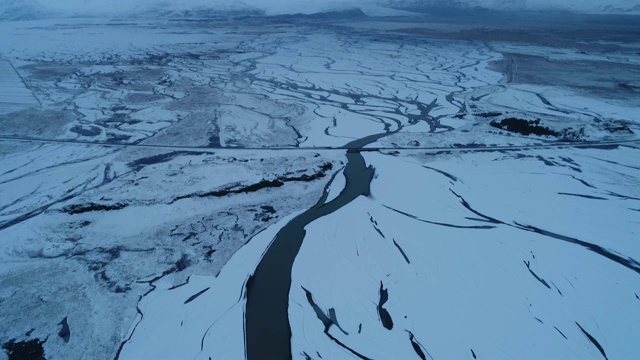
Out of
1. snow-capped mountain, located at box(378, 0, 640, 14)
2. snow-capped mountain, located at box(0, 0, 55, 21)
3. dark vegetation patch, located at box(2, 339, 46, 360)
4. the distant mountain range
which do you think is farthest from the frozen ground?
snow-capped mountain, located at box(378, 0, 640, 14)

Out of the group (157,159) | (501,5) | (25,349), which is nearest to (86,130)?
(157,159)

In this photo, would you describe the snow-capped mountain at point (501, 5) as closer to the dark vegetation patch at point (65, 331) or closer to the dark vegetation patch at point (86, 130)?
the dark vegetation patch at point (86, 130)

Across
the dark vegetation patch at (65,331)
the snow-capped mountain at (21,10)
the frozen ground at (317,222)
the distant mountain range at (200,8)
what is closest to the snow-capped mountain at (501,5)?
the distant mountain range at (200,8)

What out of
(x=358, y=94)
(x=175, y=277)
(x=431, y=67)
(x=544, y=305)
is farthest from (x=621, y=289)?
(x=431, y=67)

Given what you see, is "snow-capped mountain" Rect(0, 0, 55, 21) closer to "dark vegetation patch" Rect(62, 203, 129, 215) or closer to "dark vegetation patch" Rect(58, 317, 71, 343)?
"dark vegetation patch" Rect(62, 203, 129, 215)

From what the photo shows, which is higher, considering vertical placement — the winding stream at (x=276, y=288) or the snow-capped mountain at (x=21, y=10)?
the snow-capped mountain at (x=21, y=10)

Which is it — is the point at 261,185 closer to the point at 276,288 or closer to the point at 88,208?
the point at 276,288

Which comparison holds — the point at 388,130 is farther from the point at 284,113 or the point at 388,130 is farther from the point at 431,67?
the point at 431,67

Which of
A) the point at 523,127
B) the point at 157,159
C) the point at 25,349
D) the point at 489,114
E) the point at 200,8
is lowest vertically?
the point at 25,349
